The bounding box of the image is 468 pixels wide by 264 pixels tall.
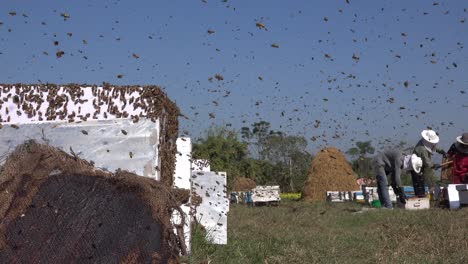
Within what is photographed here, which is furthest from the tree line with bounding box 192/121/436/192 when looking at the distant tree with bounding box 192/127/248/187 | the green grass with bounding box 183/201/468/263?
the green grass with bounding box 183/201/468/263

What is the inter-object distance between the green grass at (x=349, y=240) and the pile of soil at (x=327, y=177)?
18.7 meters

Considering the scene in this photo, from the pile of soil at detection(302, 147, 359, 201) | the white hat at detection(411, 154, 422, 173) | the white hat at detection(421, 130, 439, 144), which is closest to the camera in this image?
the white hat at detection(411, 154, 422, 173)

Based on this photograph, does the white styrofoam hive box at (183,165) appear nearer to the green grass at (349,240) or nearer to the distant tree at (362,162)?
the green grass at (349,240)

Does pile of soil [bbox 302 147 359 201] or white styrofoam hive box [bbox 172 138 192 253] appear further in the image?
pile of soil [bbox 302 147 359 201]

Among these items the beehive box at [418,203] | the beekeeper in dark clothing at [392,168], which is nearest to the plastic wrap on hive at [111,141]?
the beehive box at [418,203]

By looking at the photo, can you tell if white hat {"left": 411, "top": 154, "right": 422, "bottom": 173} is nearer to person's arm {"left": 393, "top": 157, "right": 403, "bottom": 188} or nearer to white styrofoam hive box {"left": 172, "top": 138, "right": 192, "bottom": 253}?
person's arm {"left": 393, "top": 157, "right": 403, "bottom": 188}

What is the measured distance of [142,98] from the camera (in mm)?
6230

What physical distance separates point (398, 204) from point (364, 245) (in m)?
8.60

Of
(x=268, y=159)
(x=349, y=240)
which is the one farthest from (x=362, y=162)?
(x=349, y=240)

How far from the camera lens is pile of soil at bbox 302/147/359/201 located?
3204cm

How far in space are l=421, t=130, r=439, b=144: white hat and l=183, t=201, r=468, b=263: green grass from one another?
4821 millimetres

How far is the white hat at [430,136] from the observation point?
1744 centimetres

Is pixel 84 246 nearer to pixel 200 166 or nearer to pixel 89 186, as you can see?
pixel 89 186

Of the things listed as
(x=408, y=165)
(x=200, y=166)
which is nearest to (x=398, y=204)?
(x=408, y=165)
